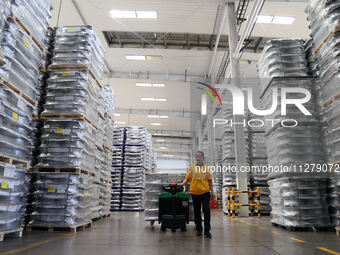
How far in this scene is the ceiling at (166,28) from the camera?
10.4 m

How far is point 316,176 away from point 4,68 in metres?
5.84

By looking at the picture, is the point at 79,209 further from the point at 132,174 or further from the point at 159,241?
the point at 132,174

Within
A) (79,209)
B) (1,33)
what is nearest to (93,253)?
(79,209)

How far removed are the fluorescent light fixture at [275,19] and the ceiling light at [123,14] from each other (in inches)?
197

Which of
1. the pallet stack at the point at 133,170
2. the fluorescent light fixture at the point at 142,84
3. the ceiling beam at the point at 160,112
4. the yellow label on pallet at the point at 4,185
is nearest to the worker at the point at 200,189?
the yellow label on pallet at the point at 4,185

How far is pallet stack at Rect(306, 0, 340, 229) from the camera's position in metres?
4.74

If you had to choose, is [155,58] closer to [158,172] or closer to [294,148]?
[158,172]

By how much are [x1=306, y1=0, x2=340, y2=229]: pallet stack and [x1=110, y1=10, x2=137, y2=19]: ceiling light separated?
7140 millimetres

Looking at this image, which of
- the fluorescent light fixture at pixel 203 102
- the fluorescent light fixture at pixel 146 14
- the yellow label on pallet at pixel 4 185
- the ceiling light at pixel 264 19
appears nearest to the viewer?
the yellow label on pallet at pixel 4 185

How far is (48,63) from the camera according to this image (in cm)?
600

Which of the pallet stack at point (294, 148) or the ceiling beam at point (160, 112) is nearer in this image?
the pallet stack at point (294, 148)

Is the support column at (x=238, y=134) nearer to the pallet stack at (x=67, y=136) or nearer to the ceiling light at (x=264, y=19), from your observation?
the ceiling light at (x=264, y=19)

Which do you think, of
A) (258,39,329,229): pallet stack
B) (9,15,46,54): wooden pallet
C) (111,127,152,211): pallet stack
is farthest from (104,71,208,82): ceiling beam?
(9,15,46,54): wooden pallet

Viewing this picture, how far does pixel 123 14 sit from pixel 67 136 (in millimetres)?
7275
